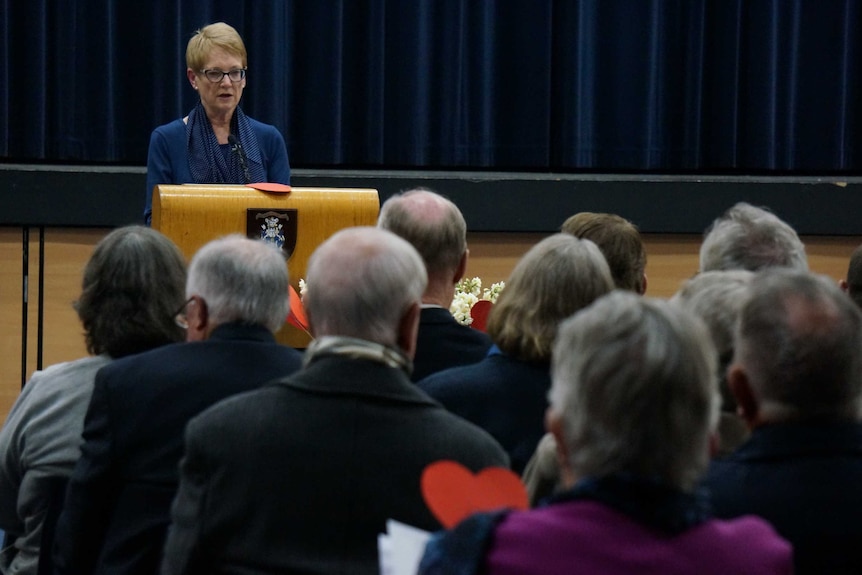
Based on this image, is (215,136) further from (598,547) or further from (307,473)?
(598,547)

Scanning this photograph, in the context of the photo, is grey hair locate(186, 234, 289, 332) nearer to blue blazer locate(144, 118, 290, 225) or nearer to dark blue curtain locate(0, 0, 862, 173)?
blue blazer locate(144, 118, 290, 225)

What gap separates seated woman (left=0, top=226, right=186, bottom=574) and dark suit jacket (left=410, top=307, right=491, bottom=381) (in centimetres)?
54

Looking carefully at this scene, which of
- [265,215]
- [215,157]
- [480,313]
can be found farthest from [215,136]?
[480,313]

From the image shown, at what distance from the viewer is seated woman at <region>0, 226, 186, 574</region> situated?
2.56m

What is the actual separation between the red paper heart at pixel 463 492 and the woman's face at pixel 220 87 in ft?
10.2

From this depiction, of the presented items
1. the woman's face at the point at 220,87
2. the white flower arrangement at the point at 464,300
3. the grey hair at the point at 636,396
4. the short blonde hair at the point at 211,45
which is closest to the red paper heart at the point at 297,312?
the white flower arrangement at the point at 464,300

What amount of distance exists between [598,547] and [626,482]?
72 mm

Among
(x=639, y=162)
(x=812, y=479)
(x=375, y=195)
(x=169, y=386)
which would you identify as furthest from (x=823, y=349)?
(x=639, y=162)

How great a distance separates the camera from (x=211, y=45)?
443cm

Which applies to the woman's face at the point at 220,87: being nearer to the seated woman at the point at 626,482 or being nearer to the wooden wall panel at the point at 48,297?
the wooden wall panel at the point at 48,297

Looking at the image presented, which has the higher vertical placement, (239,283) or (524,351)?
(239,283)

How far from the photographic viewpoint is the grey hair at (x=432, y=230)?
120 inches

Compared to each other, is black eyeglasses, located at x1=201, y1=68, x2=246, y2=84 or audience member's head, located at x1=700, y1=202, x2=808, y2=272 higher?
black eyeglasses, located at x1=201, y1=68, x2=246, y2=84

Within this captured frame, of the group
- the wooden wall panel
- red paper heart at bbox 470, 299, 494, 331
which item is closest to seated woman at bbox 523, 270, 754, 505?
red paper heart at bbox 470, 299, 494, 331
